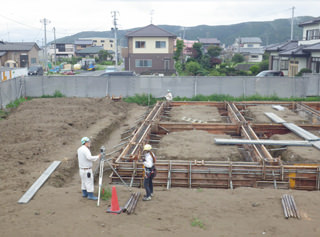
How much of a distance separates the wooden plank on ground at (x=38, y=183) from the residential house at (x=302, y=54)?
24.5m

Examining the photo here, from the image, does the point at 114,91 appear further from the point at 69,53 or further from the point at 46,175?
the point at 69,53

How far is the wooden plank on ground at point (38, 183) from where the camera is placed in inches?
296

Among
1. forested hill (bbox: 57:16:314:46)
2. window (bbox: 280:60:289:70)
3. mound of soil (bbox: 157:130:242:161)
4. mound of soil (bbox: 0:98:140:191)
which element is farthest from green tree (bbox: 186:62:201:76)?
forested hill (bbox: 57:16:314:46)

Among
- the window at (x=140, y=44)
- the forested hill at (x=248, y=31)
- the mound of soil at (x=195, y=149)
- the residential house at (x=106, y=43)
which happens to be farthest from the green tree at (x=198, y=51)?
the forested hill at (x=248, y=31)

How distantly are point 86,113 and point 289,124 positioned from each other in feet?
33.9

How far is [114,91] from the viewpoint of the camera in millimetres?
24359

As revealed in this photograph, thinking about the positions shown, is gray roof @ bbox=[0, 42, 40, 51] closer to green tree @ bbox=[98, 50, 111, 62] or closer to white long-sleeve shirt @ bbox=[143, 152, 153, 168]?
green tree @ bbox=[98, 50, 111, 62]

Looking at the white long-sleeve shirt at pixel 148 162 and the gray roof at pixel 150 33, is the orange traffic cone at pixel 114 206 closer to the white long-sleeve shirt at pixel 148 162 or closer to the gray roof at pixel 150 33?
the white long-sleeve shirt at pixel 148 162

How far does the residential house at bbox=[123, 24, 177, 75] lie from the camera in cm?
4062

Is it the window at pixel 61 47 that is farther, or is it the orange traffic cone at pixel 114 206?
the window at pixel 61 47

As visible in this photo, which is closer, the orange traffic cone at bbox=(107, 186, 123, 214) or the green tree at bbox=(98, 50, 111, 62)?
the orange traffic cone at bbox=(107, 186, 123, 214)

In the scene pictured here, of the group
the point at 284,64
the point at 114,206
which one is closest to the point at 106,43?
the point at 284,64

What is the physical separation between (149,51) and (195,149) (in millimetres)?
31780

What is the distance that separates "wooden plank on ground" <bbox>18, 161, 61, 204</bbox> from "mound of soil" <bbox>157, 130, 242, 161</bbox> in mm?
3102
